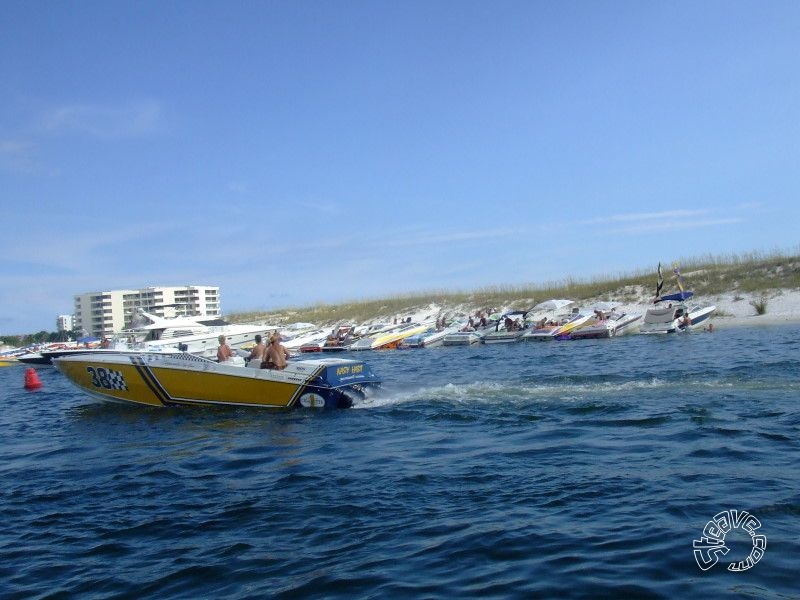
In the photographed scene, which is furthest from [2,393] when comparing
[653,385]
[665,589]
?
[665,589]

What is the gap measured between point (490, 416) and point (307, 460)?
→ 3.93 m

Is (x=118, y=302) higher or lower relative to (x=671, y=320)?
higher

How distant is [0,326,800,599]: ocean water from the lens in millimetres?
5703

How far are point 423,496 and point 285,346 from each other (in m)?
31.7

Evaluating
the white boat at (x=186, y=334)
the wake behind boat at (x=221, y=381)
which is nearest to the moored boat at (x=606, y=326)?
the white boat at (x=186, y=334)

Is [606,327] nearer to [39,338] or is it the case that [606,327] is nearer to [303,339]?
[303,339]

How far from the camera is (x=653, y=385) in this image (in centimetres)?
1520

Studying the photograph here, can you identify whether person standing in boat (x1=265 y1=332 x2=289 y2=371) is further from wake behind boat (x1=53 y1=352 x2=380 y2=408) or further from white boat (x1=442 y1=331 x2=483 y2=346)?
white boat (x1=442 y1=331 x2=483 y2=346)

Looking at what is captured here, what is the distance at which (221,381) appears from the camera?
1581 cm

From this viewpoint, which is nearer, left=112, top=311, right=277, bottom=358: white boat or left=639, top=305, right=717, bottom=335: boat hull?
left=112, top=311, right=277, bottom=358: white boat

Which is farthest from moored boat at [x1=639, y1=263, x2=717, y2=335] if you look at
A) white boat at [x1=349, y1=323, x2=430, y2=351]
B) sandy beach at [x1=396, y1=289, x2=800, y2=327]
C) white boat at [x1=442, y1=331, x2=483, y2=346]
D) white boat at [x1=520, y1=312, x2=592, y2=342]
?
white boat at [x1=349, y1=323, x2=430, y2=351]

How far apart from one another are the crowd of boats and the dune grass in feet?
13.8

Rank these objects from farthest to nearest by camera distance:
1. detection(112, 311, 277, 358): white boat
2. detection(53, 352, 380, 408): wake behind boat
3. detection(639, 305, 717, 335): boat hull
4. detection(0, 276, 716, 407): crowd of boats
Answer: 1. detection(639, 305, 717, 335): boat hull
2. detection(112, 311, 277, 358): white boat
3. detection(0, 276, 716, 407): crowd of boats
4. detection(53, 352, 380, 408): wake behind boat

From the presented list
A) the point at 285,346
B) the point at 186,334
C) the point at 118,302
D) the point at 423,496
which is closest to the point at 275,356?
the point at 423,496
